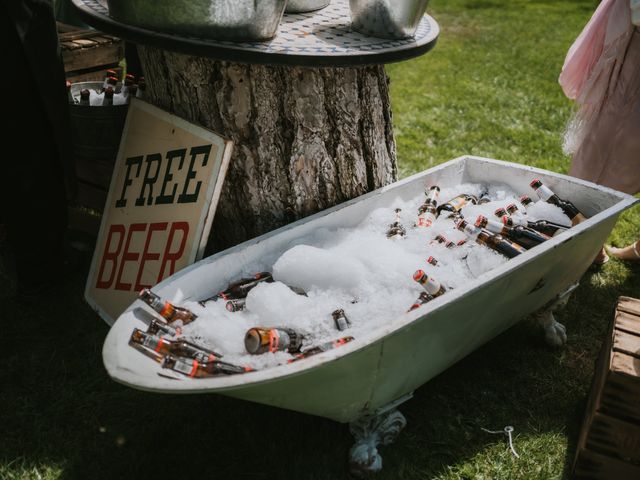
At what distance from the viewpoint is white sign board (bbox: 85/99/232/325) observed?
229 cm

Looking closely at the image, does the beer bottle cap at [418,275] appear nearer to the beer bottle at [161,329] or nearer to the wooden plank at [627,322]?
the wooden plank at [627,322]

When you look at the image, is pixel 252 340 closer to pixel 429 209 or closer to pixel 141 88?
pixel 429 209

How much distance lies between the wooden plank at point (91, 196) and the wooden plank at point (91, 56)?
31.8 inches

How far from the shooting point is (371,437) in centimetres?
210

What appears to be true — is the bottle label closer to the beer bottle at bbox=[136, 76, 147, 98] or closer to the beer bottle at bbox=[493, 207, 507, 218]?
the beer bottle at bbox=[493, 207, 507, 218]

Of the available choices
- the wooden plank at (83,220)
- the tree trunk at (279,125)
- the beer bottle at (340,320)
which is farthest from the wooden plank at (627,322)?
the wooden plank at (83,220)

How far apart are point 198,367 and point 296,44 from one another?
1.23m

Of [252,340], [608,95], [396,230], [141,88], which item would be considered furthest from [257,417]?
[608,95]

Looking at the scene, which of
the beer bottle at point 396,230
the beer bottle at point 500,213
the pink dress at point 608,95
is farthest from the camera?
the pink dress at point 608,95

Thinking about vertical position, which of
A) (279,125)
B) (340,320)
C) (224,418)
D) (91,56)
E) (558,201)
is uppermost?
(279,125)

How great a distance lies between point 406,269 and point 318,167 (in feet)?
1.96

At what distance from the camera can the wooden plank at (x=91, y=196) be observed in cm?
310

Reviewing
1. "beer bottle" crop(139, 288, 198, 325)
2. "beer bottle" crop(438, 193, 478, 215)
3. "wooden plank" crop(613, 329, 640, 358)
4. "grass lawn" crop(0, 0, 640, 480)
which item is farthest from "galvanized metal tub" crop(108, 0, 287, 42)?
"wooden plank" crop(613, 329, 640, 358)

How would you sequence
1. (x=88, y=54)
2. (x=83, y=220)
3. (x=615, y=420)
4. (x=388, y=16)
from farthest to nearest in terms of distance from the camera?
Result: (x=88, y=54) → (x=83, y=220) → (x=388, y=16) → (x=615, y=420)
